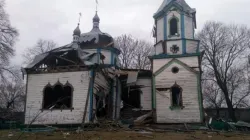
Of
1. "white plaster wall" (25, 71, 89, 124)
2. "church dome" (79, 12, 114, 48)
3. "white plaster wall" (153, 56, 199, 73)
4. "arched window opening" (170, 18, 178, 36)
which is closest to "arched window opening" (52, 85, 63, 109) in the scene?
"white plaster wall" (25, 71, 89, 124)

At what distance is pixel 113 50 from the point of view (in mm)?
27609

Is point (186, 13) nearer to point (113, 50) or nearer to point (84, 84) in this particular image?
point (113, 50)

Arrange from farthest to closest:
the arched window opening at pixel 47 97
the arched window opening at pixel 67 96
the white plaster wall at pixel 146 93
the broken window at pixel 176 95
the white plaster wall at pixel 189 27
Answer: the white plaster wall at pixel 146 93 < the white plaster wall at pixel 189 27 < the broken window at pixel 176 95 < the arched window opening at pixel 47 97 < the arched window opening at pixel 67 96

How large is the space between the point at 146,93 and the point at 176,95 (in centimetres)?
312

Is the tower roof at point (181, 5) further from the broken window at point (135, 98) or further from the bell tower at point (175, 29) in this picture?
the broken window at point (135, 98)

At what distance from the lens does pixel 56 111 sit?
2012cm

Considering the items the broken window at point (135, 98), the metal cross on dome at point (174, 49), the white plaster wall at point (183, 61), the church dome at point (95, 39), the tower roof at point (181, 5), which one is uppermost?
the tower roof at point (181, 5)

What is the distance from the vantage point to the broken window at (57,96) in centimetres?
2056

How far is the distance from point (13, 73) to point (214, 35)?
22382mm

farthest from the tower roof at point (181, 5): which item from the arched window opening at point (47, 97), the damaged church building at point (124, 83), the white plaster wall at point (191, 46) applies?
the arched window opening at point (47, 97)

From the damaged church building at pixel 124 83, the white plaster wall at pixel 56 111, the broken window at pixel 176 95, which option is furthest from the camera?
the broken window at pixel 176 95

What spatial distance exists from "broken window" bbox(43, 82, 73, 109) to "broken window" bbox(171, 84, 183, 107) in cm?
790

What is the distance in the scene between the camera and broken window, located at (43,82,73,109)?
67.5 feet

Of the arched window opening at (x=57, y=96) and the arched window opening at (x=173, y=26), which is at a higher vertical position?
the arched window opening at (x=173, y=26)
